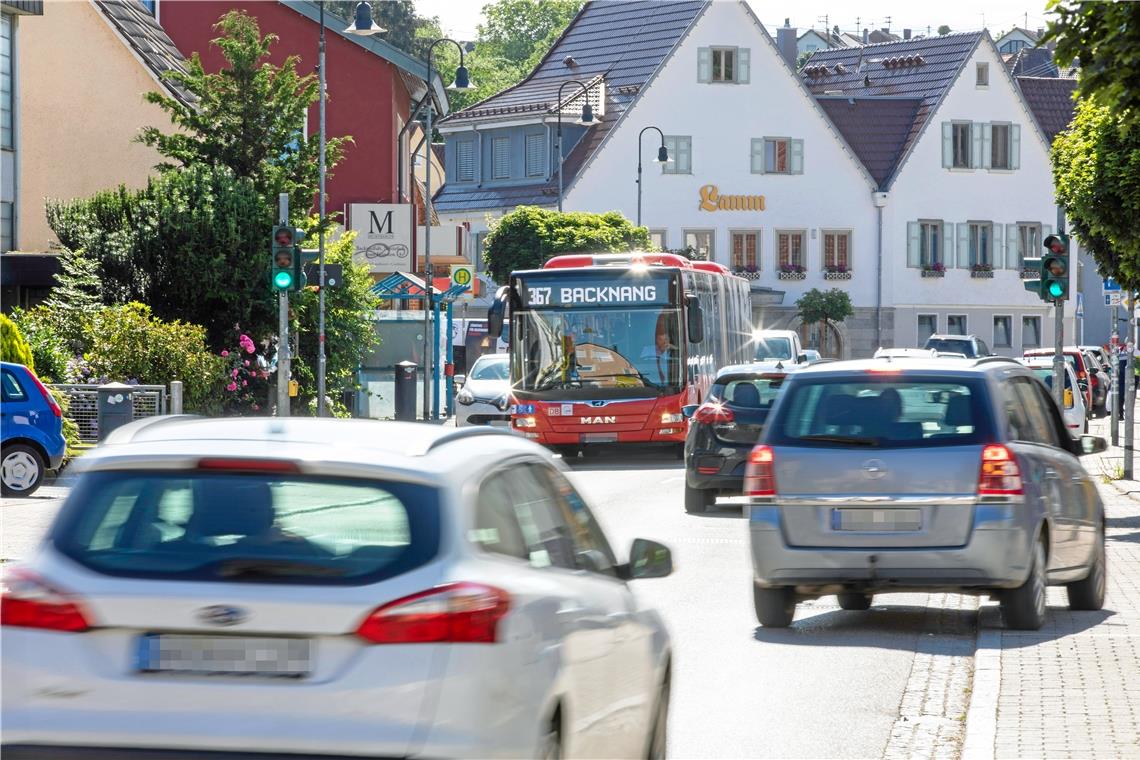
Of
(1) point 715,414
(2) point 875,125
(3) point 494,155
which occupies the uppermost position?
(2) point 875,125

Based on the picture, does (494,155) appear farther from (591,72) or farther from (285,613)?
(285,613)

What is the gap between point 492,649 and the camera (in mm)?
5227

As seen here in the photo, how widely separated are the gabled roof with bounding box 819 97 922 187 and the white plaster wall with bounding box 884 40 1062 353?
1114 mm

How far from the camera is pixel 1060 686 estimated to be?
959 cm

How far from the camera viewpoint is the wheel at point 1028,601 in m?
11.5

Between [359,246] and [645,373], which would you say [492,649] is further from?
[359,246]

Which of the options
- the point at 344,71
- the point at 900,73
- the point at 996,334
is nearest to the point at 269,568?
the point at 344,71

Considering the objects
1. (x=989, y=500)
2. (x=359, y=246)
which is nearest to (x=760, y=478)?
(x=989, y=500)

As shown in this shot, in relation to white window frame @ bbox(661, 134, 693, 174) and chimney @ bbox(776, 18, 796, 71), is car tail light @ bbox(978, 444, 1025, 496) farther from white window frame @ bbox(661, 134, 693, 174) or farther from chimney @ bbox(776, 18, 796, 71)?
chimney @ bbox(776, 18, 796, 71)

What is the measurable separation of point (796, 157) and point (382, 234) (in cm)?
3320

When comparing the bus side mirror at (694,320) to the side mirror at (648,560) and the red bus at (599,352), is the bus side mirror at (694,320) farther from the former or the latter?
the side mirror at (648,560)

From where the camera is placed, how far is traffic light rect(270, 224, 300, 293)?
1061 inches

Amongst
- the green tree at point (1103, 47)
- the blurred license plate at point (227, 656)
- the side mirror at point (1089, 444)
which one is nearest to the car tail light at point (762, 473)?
the side mirror at point (1089, 444)

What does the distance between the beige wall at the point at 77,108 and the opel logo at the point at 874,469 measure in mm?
32817
